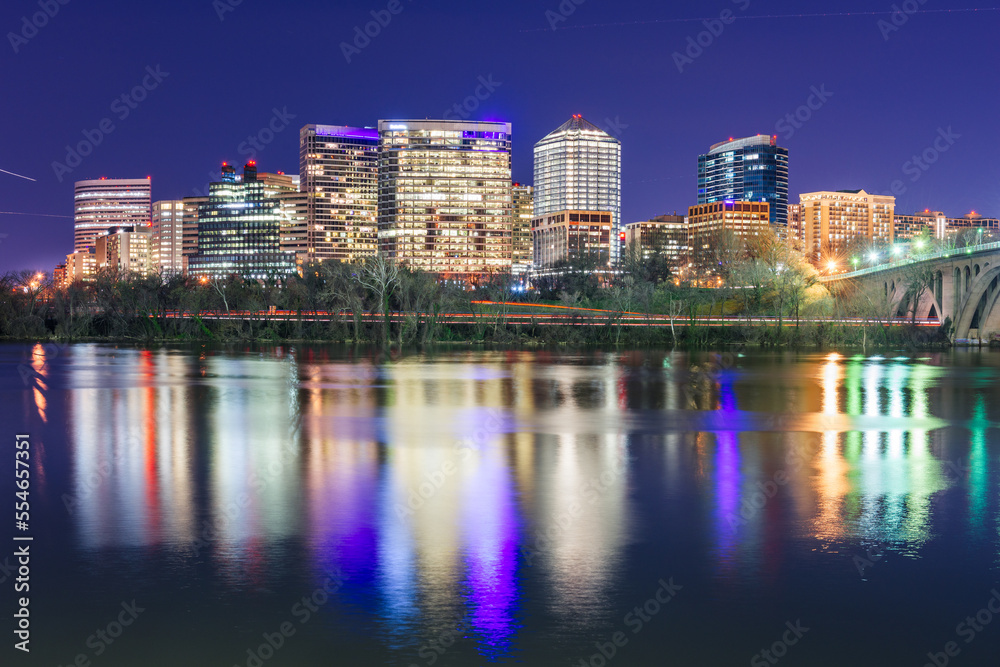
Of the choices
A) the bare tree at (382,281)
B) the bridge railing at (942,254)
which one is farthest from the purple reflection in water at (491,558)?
the bridge railing at (942,254)

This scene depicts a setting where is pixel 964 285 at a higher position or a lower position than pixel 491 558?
higher

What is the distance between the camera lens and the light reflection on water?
12.2 metres

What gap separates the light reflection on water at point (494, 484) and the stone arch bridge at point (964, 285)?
52.3 m

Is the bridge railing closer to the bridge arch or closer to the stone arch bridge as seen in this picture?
the stone arch bridge

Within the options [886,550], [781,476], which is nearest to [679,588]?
[886,550]

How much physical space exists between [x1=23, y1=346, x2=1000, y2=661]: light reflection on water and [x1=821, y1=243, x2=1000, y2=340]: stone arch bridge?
172 ft

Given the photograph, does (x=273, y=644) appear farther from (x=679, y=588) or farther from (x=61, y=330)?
(x=61, y=330)

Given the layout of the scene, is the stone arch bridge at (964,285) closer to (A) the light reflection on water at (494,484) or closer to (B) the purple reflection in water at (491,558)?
(A) the light reflection on water at (494,484)

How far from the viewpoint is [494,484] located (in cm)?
1795

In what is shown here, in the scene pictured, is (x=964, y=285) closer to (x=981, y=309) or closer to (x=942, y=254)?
(x=981, y=309)

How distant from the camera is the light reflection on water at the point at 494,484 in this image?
40.0 feet

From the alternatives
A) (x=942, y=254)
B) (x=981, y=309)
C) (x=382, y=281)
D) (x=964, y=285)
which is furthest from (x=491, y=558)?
(x=942, y=254)

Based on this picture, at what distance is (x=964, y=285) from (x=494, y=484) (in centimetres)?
8225

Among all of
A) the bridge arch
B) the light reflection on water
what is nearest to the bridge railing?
the bridge arch
